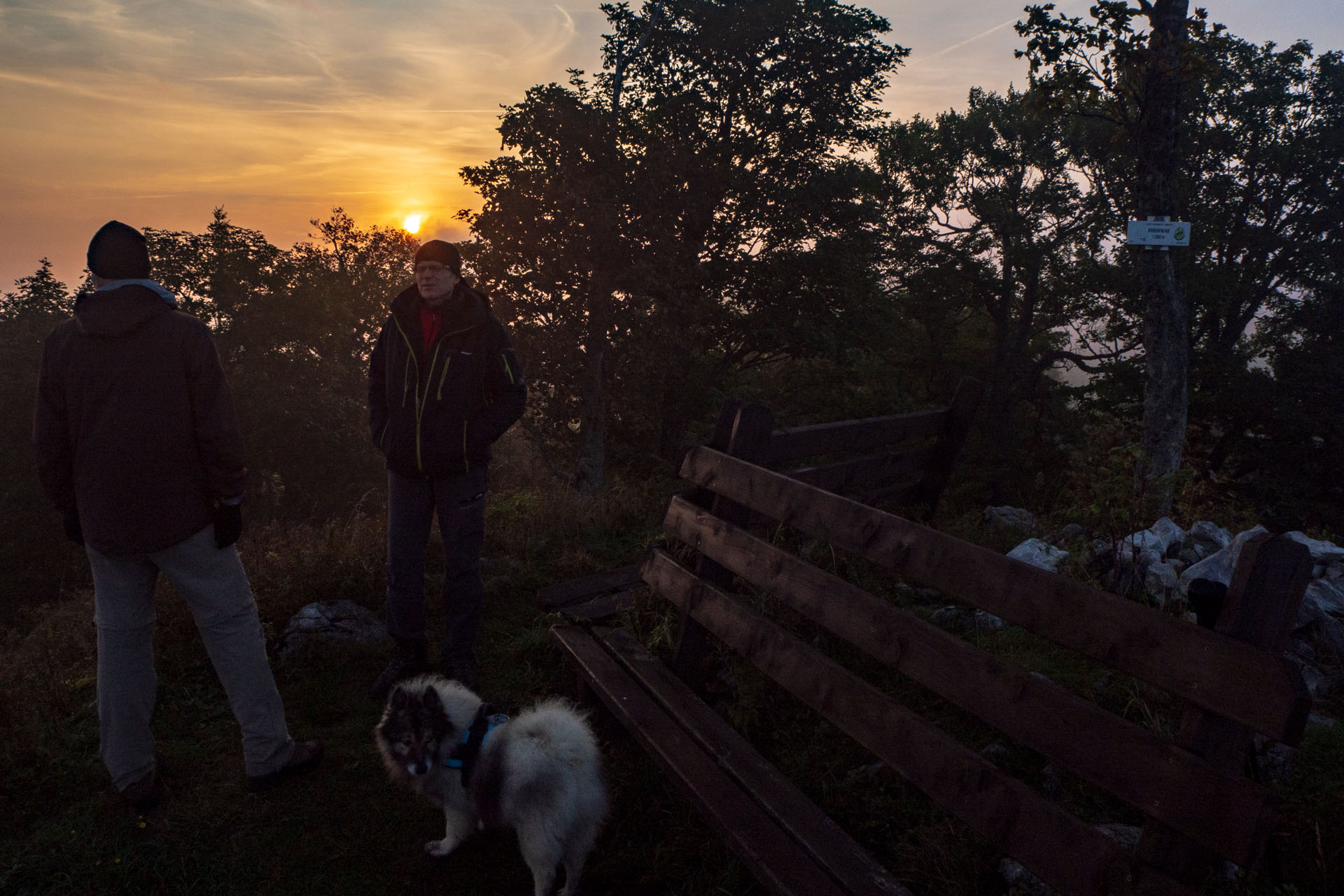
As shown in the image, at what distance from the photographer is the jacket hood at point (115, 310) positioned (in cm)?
308

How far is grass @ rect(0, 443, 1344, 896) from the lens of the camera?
3.03m

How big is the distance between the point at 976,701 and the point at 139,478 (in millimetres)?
3564

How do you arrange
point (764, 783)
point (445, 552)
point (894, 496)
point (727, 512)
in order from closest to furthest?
point (764, 783) < point (727, 512) < point (445, 552) < point (894, 496)

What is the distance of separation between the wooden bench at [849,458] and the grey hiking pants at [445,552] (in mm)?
791

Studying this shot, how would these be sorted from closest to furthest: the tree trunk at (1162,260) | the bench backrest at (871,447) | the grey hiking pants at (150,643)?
the grey hiking pants at (150,643)
the bench backrest at (871,447)
the tree trunk at (1162,260)

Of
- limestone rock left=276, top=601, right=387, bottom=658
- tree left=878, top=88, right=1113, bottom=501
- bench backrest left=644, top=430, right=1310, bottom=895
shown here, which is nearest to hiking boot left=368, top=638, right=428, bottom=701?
limestone rock left=276, top=601, right=387, bottom=658

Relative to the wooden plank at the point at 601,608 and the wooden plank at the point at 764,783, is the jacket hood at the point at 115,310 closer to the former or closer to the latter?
the wooden plank at the point at 764,783

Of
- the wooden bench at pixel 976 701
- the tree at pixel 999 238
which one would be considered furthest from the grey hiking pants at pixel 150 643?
the tree at pixel 999 238

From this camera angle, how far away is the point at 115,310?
3.11m

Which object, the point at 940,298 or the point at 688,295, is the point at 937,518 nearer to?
the point at 688,295

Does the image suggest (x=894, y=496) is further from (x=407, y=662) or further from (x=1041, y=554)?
(x=407, y=662)

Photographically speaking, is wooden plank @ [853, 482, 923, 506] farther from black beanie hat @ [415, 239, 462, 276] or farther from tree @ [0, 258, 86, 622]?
tree @ [0, 258, 86, 622]

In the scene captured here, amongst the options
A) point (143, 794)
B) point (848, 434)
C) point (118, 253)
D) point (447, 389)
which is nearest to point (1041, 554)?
point (848, 434)

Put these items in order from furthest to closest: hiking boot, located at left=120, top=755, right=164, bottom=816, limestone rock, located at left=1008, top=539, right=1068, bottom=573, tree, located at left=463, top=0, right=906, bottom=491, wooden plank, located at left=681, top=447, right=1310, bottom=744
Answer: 1. tree, located at left=463, top=0, right=906, bottom=491
2. limestone rock, located at left=1008, top=539, right=1068, bottom=573
3. hiking boot, located at left=120, top=755, right=164, bottom=816
4. wooden plank, located at left=681, top=447, right=1310, bottom=744
